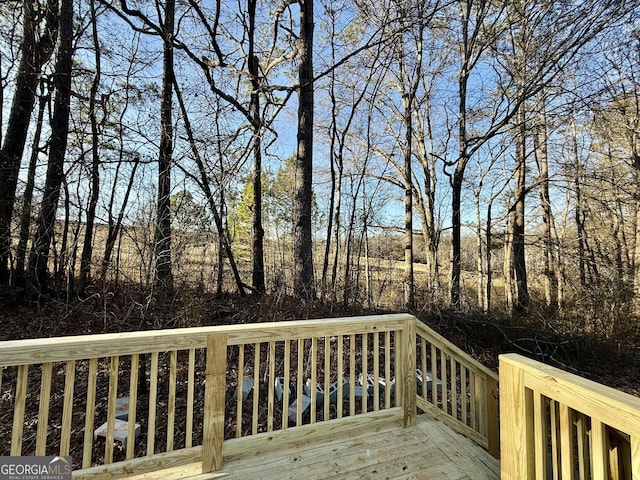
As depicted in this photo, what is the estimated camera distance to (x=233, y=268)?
5.27 metres

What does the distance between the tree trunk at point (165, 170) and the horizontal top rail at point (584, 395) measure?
329 cm

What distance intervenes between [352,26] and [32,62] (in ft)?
20.7

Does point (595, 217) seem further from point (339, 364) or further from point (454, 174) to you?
point (339, 364)

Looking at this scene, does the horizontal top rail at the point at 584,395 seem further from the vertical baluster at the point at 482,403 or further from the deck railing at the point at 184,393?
the vertical baluster at the point at 482,403

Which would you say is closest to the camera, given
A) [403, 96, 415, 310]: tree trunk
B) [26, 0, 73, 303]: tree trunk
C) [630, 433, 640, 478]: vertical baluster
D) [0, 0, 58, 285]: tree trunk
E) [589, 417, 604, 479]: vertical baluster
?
[630, 433, 640, 478]: vertical baluster

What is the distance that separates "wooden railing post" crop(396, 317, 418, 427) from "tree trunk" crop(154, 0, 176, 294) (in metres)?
2.63

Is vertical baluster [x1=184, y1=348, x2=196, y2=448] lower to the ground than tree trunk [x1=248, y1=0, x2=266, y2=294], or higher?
lower

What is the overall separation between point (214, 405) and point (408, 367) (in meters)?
1.39

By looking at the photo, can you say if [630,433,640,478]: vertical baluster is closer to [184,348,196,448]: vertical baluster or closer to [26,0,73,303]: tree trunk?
[184,348,196,448]: vertical baluster

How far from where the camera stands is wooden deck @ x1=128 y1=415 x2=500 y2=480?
5.43ft

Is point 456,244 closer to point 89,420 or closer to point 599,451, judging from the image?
point 599,451

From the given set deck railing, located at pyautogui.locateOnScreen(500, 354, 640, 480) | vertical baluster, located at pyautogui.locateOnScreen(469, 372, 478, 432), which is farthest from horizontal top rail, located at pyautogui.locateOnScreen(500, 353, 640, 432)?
vertical baluster, located at pyautogui.locateOnScreen(469, 372, 478, 432)

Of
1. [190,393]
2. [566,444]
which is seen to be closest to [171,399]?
[190,393]

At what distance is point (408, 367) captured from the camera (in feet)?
7.14
